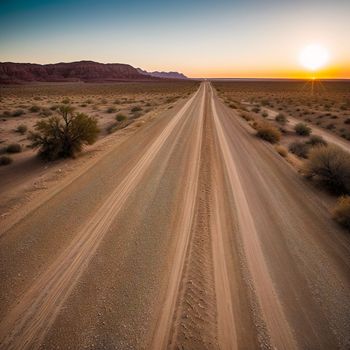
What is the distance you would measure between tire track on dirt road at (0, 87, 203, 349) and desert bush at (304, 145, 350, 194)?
7.50m

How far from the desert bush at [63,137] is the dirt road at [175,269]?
3.73 metres

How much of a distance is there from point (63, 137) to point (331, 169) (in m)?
11.4

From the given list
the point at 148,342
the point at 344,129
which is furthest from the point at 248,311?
the point at 344,129

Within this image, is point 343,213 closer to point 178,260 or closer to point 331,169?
point 331,169

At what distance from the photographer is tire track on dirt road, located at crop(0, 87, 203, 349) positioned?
12.1 feet

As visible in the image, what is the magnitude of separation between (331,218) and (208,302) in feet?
15.5

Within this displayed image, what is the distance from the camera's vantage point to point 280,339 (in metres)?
3.78

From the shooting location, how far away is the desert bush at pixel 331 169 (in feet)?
29.9

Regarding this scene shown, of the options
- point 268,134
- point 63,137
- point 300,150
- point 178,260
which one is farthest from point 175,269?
point 268,134

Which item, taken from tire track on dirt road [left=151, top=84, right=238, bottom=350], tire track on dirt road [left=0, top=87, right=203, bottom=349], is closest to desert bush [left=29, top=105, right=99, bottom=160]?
tire track on dirt road [left=0, top=87, right=203, bottom=349]

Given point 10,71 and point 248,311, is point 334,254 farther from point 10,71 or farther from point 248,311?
point 10,71

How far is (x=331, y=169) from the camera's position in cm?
949

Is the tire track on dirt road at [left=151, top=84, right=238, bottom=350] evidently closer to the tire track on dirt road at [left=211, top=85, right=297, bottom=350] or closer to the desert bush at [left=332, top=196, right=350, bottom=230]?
the tire track on dirt road at [left=211, top=85, right=297, bottom=350]

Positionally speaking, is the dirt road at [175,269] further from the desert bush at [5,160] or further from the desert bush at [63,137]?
the desert bush at [5,160]
